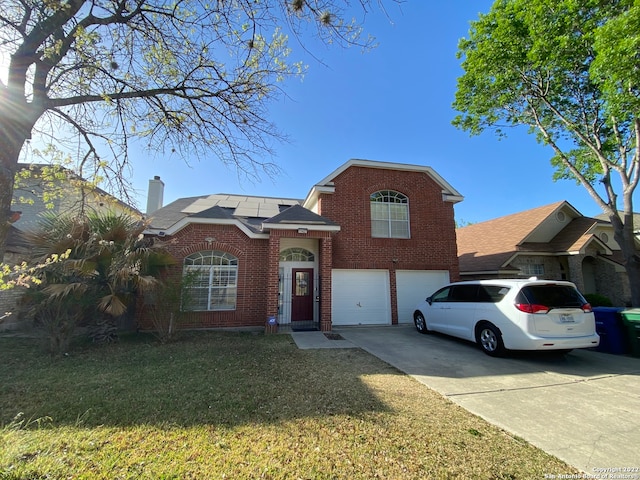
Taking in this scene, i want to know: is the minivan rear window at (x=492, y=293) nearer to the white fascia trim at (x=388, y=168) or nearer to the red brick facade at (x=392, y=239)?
the red brick facade at (x=392, y=239)

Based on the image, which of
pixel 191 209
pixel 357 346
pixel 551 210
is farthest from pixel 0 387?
pixel 551 210

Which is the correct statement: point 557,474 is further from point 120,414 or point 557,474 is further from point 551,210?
point 551,210

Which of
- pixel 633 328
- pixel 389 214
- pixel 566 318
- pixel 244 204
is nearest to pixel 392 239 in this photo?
pixel 389 214

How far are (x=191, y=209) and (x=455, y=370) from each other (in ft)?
43.2

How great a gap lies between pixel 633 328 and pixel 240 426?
9755mm

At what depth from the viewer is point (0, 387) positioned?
15.3ft

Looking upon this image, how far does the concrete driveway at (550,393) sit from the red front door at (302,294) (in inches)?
138

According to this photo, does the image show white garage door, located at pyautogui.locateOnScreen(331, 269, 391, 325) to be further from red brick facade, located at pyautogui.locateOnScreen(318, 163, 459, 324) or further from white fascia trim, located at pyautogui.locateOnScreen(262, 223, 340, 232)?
white fascia trim, located at pyautogui.locateOnScreen(262, 223, 340, 232)

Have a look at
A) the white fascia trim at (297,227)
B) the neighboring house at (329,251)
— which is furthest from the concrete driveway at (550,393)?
the white fascia trim at (297,227)

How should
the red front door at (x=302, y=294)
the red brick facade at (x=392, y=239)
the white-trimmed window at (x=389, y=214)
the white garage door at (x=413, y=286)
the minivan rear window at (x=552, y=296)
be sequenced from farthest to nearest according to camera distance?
1. the white-trimmed window at (x=389, y=214)
2. the white garage door at (x=413, y=286)
3. the red brick facade at (x=392, y=239)
4. the red front door at (x=302, y=294)
5. the minivan rear window at (x=552, y=296)

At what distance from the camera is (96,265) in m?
7.20

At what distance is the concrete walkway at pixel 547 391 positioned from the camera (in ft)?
10.3

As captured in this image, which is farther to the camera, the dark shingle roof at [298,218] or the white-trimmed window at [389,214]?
the white-trimmed window at [389,214]

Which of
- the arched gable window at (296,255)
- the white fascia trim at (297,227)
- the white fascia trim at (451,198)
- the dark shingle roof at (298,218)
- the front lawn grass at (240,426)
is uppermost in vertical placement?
the white fascia trim at (451,198)
